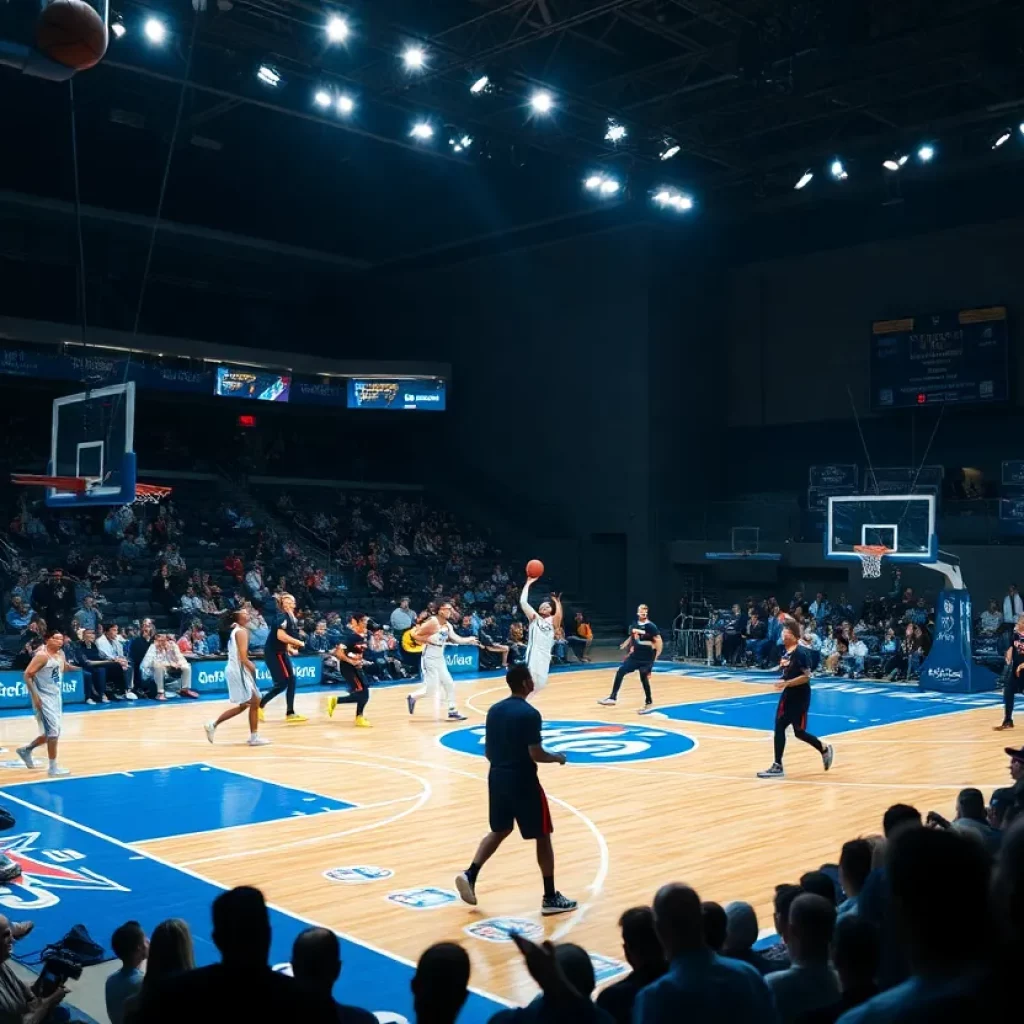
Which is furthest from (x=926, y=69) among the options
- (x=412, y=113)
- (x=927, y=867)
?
(x=927, y=867)

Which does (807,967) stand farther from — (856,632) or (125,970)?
(856,632)

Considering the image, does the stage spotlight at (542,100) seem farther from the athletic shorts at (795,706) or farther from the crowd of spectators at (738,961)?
the crowd of spectators at (738,961)

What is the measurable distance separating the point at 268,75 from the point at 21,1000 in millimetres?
15794

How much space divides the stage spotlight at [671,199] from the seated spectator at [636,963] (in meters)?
21.6

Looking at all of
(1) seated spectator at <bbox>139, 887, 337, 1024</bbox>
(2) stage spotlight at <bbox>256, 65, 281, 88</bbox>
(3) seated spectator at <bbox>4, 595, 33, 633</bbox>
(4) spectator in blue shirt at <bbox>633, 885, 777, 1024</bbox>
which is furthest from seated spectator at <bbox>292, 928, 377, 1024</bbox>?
(3) seated spectator at <bbox>4, 595, 33, 633</bbox>

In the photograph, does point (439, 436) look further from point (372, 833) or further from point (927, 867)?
point (927, 867)

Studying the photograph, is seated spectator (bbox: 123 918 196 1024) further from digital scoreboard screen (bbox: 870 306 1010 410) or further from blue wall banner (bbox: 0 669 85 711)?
digital scoreboard screen (bbox: 870 306 1010 410)

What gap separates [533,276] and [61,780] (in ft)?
73.7

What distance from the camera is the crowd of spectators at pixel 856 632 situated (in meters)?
22.7

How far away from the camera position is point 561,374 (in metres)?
31.6

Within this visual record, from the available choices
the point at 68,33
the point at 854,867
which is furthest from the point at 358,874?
the point at 68,33

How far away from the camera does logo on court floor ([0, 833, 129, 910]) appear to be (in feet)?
26.8

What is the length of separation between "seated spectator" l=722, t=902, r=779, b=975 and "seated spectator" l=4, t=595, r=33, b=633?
59.1 ft

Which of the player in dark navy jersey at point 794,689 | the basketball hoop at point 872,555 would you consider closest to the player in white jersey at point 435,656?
the player in dark navy jersey at point 794,689
